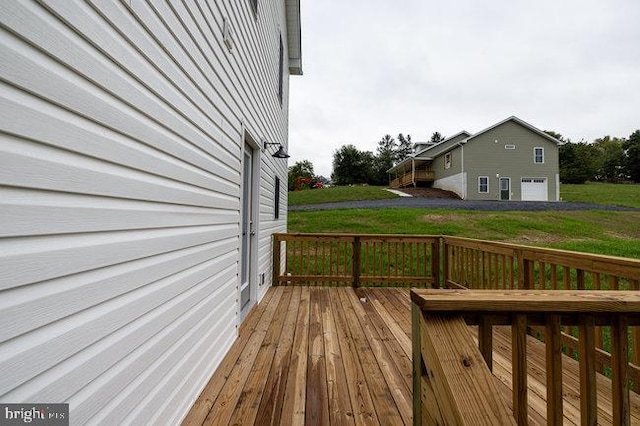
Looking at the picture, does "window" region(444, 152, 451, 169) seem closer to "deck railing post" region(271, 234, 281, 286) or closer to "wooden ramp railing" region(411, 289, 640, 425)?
"deck railing post" region(271, 234, 281, 286)

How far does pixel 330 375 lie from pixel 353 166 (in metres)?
34.5

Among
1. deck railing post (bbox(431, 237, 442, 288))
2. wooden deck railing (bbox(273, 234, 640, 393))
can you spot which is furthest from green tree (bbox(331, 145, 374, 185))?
deck railing post (bbox(431, 237, 442, 288))

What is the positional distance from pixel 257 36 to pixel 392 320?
158 inches

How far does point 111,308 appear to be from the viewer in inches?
44.1

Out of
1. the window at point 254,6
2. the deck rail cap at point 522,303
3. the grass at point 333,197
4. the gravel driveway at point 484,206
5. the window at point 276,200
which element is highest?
the window at point 254,6

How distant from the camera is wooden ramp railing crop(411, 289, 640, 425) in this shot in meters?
0.89

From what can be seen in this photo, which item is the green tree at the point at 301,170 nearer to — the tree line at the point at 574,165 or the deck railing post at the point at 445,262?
the tree line at the point at 574,165

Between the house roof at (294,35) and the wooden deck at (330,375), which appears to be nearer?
the wooden deck at (330,375)

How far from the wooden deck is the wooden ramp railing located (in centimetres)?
44

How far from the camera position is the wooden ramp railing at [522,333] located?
0.89 metres

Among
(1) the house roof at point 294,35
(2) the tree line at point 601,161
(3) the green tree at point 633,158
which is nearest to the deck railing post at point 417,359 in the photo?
(1) the house roof at point 294,35

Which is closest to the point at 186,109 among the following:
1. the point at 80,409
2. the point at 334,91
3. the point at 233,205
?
the point at 233,205

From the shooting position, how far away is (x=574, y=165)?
30.6 metres

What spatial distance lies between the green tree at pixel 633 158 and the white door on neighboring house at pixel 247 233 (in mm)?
49156
